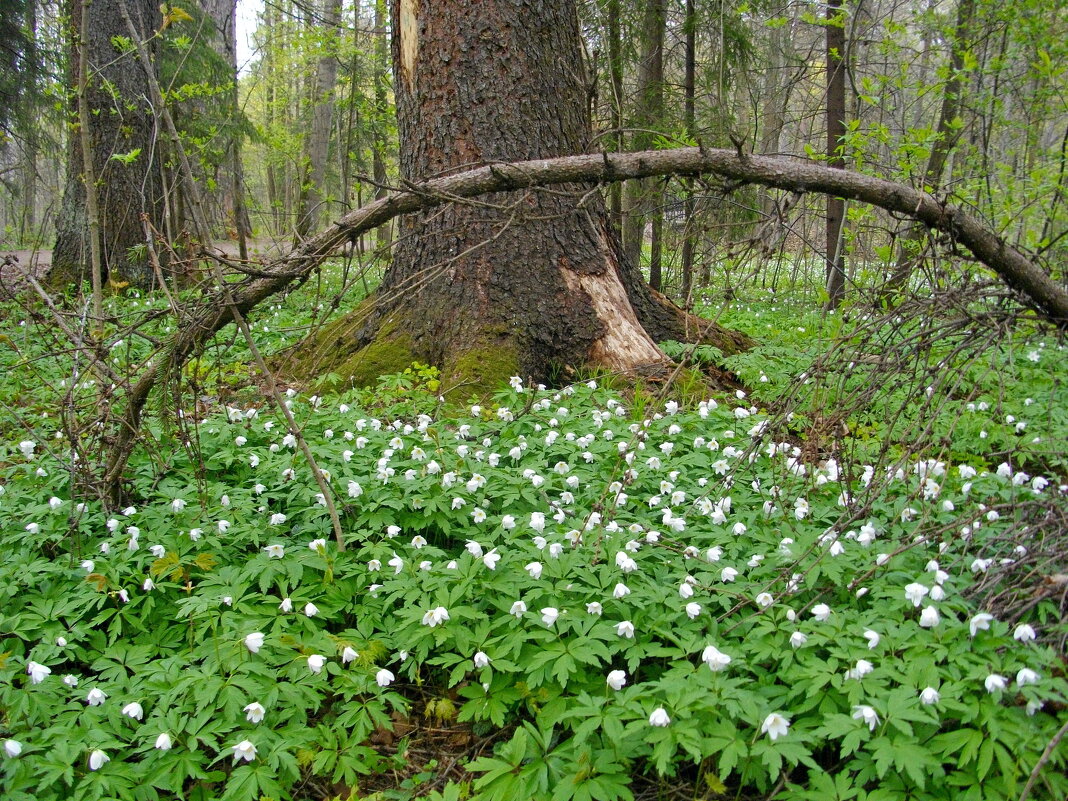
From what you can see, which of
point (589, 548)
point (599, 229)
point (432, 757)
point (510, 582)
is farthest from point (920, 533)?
point (599, 229)

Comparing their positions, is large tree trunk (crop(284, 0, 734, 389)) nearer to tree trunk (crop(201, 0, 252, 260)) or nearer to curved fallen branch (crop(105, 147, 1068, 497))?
curved fallen branch (crop(105, 147, 1068, 497))

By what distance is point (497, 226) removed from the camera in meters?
5.05

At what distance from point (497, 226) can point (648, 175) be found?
1.98 metres

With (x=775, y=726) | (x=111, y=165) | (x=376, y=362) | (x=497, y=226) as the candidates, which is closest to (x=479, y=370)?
(x=376, y=362)

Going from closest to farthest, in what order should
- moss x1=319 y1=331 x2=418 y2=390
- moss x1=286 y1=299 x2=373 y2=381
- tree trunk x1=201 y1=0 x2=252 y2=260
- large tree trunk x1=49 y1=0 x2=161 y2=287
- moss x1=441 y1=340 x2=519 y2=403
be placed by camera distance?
moss x1=441 y1=340 x2=519 y2=403
moss x1=319 y1=331 x2=418 y2=390
moss x1=286 y1=299 x2=373 y2=381
large tree trunk x1=49 y1=0 x2=161 y2=287
tree trunk x1=201 y1=0 x2=252 y2=260

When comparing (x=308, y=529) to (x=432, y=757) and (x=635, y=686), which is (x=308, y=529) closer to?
(x=432, y=757)

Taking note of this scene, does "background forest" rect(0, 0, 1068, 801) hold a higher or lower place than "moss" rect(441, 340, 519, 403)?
lower

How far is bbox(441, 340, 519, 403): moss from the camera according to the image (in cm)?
502

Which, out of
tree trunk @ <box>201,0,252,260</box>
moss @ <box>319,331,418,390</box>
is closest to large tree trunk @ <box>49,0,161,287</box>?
tree trunk @ <box>201,0,252,260</box>

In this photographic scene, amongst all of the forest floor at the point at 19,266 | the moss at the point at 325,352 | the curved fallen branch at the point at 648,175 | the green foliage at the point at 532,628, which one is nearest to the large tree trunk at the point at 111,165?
the forest floor at the point at 19,266

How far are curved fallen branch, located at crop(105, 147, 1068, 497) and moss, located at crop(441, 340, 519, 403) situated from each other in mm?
1878

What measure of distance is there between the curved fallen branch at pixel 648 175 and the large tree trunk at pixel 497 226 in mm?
1765

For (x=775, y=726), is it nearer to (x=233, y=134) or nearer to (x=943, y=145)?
(x=943, y=145)

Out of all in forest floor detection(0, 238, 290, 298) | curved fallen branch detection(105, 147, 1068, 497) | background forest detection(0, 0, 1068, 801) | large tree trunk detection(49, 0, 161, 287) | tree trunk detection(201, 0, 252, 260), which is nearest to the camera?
background forest detection(0, 0, 1068, 801)
